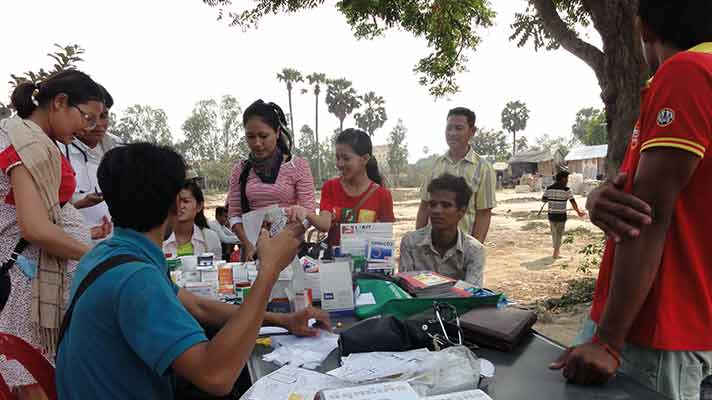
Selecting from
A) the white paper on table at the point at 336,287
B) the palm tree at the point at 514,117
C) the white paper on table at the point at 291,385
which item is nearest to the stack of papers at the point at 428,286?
the white paper on table at the point at 336,287

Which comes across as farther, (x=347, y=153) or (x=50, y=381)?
(x=347, y=153)

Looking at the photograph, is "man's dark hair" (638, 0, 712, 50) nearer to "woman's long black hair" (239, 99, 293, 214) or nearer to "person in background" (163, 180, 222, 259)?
"woman's long black hair" (239, 99, 293, 214)

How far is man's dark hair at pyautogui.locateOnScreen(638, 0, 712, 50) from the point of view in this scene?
112 centimetres

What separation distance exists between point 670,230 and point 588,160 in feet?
146

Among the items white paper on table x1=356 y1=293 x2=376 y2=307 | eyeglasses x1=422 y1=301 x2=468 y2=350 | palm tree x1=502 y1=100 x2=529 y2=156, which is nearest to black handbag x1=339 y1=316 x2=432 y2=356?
eyeglasses x1=422 y1=301 x2=468 y2=350

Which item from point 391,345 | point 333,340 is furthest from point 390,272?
point 391,345

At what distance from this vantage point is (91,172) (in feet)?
10.8

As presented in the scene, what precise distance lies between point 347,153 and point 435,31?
12.4ft

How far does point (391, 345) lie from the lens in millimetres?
1492

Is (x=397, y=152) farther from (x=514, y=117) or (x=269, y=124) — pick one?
(x=269, y=124)

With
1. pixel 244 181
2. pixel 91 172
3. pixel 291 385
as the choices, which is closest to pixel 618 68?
pixel 244 181

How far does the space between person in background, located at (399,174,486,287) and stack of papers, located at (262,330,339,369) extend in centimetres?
132

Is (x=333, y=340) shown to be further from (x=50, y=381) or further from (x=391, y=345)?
(x=50, y=381)

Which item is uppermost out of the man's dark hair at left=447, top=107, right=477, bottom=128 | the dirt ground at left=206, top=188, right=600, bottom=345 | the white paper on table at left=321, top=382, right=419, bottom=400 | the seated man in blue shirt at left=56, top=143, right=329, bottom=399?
the man's dark hair at left=447, top=107, right=477, bottom=128
